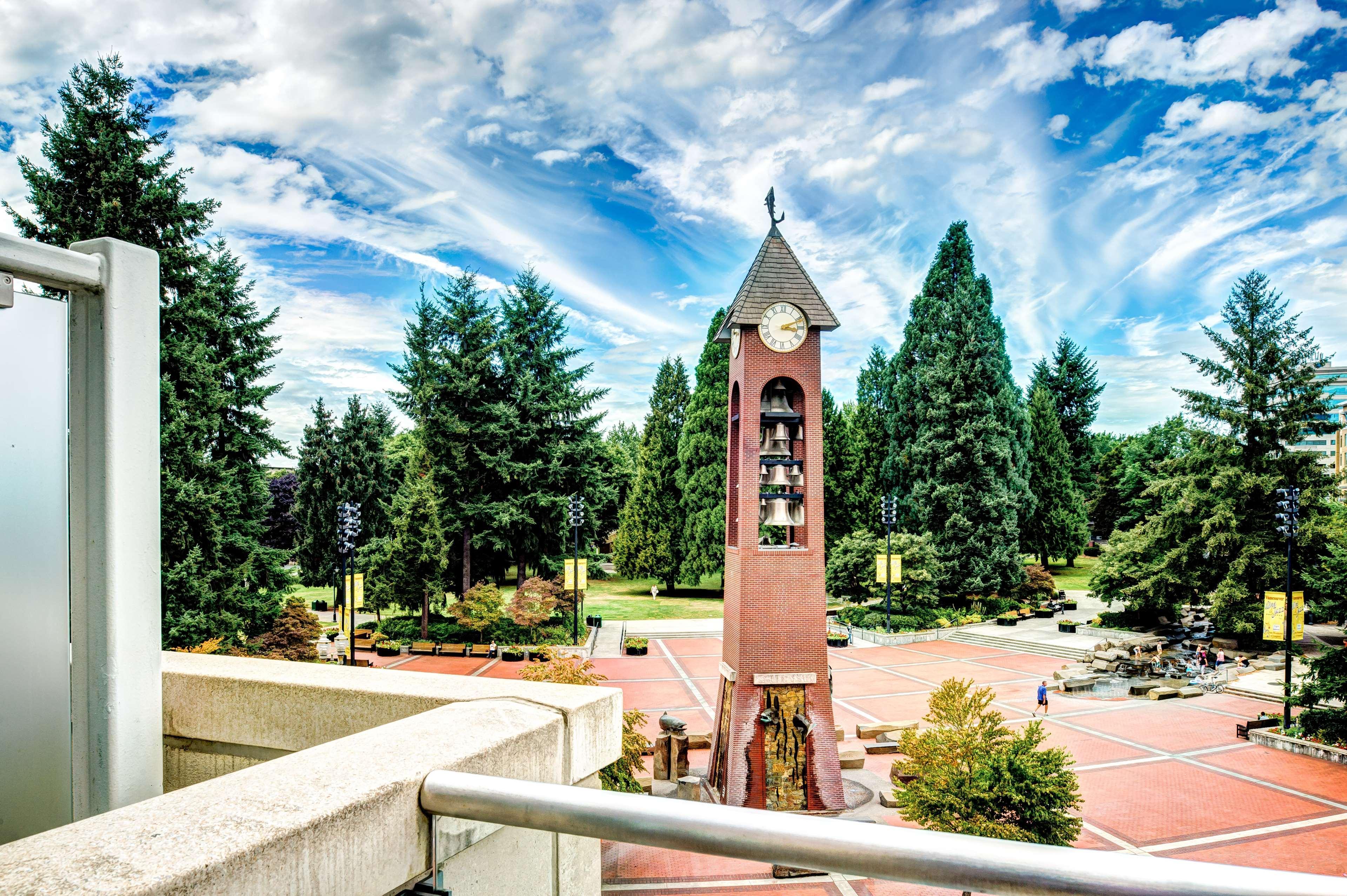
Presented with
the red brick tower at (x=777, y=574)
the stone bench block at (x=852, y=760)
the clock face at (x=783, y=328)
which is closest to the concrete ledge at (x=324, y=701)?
the red brick tower at (x=777, y=574)

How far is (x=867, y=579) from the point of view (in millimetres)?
38094

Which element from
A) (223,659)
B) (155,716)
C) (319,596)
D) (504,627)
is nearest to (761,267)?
(223,659)

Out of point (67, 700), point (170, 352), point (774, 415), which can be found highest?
point (170, 352)

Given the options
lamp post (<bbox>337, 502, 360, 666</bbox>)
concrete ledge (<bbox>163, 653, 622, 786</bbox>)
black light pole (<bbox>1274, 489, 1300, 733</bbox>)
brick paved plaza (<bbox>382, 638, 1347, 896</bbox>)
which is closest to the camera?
concrete ledge (<bbox>163, 653, 622, 786</bbox>)

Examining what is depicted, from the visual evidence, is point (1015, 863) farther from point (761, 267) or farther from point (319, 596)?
point (319, 596)

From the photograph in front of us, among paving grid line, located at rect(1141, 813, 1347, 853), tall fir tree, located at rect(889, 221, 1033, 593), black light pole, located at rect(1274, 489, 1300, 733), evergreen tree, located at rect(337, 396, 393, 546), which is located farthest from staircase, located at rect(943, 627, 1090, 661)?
evergreen tree, located at rect(337, 396, 393, 546)

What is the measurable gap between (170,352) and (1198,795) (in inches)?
1085

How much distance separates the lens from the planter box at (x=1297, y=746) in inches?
688

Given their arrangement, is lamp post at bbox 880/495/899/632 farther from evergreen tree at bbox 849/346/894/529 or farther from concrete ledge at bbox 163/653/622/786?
concrete ledge at bbox 163/653/622/786

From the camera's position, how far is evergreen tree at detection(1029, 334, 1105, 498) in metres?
60.9

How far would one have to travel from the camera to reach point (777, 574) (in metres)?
13.3

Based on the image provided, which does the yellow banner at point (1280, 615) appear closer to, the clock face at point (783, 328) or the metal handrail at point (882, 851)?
the clock face at point (783, 328)

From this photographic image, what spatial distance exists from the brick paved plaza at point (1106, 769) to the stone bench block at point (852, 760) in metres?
0.29

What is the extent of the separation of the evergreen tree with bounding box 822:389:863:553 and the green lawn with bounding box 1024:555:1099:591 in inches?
394
